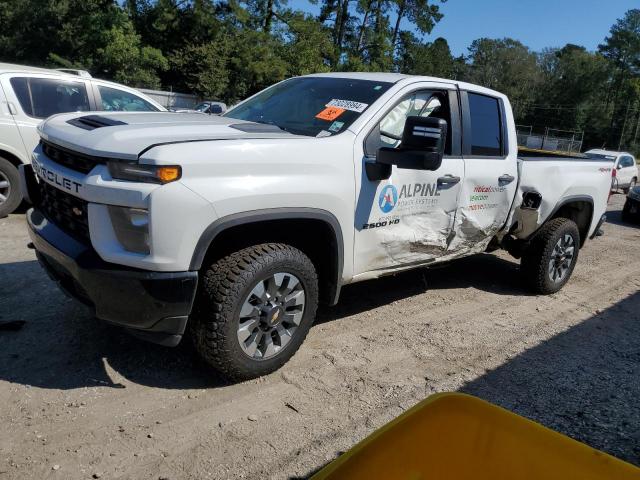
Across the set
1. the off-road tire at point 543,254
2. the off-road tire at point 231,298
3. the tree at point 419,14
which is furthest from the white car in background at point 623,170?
the tree at point 419,14

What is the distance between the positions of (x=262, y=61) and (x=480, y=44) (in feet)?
192

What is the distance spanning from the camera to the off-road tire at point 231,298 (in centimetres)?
288

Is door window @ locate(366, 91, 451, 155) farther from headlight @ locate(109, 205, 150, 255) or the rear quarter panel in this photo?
headlight @ locate(109, 205, 150, 255)

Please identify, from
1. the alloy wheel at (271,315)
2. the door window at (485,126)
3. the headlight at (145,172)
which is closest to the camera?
the headlight at (145,172)

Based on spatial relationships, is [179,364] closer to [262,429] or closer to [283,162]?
[262,429]

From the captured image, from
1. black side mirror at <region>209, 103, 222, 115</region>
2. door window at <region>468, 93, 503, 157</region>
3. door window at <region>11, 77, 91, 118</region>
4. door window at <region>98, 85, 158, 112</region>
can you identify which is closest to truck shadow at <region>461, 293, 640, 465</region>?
door window at <region>468, 93, 503, 157</region>

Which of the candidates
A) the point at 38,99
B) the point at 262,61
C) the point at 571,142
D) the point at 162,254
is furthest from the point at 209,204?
the point at 571,142

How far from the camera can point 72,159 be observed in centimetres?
292

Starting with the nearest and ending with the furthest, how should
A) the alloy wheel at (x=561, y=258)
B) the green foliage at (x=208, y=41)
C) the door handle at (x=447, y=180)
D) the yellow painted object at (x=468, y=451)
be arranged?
1. the yellow painted object at (x=468, y=451)
2. the door handle at (x=447, y=180)
3. the alloy wheel at (x=561, y=258)
4. the green foliage at (x=208, y=41)

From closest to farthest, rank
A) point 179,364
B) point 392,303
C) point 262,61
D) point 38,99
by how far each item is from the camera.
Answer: point 179,364
point 392,303
point 38,99
point 262,61

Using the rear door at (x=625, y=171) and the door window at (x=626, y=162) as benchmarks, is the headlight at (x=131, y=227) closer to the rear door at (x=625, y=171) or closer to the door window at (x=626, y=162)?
the rear door at (x=625, y=171)

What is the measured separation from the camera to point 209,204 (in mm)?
2703

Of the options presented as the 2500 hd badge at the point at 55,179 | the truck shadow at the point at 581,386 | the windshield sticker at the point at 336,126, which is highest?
the windshield sticker at the point at 336,126

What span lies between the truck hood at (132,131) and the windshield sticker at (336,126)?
0.31 m
